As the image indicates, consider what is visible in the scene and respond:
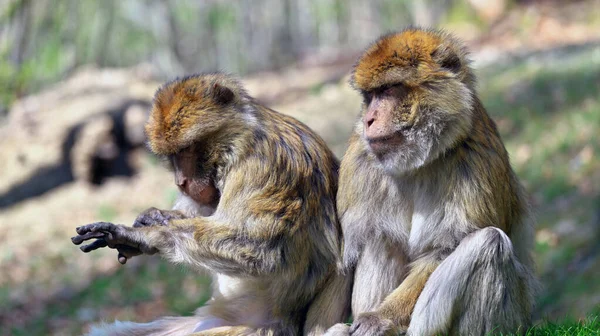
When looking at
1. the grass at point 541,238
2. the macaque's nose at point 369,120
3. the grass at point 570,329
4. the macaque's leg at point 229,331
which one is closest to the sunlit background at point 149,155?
the grass at point 541,238

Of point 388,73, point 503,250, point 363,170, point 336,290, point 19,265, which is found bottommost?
point 19,265

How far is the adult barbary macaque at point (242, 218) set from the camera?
5059 mm

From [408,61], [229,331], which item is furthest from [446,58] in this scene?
[229,331]

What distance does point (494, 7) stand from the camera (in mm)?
22516

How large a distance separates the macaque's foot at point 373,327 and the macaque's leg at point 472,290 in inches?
5.6

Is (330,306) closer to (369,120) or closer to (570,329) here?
(369,120)

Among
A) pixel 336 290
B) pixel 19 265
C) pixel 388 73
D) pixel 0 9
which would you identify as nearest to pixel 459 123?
pixel 388 73

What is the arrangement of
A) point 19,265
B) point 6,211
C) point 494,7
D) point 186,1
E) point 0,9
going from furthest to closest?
point 186,1 → point 494,7 → point 6,211 → point 0,9 → point 19,265

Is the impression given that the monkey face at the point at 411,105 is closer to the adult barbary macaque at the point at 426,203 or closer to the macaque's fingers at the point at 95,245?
the adult barbary macaque at the point at 426,203

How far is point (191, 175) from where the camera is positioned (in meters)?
5.28

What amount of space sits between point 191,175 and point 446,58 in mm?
1903

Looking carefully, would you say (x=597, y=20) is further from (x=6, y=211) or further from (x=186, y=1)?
(x=186, y=1)

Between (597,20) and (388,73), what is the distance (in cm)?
1794

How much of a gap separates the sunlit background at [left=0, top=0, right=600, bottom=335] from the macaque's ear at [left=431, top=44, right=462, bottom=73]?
122 centimetres
